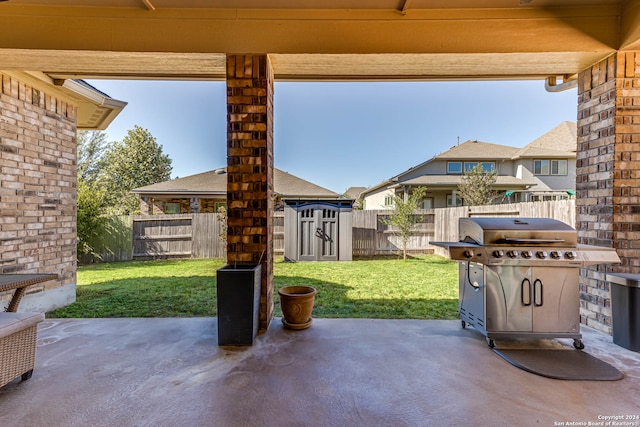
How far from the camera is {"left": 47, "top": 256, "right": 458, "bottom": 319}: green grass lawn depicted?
404cm

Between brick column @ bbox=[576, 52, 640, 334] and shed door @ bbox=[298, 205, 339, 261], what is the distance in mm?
5959

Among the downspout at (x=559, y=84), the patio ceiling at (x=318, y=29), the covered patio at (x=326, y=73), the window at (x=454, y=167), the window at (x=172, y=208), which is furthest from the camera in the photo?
the window at (x=454, y=167)

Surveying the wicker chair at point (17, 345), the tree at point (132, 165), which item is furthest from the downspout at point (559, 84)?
the tree at point (132, 165)

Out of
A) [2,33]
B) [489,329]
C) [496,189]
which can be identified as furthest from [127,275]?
[496,189]

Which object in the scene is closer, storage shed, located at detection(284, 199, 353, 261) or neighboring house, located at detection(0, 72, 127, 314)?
neighboring house, located at detection(0, 72, 127, 314)

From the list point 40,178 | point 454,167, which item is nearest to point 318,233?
point 40,178

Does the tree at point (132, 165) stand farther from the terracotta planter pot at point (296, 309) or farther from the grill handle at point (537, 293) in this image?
the grill handle at point (537, 293)

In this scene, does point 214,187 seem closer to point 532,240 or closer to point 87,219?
point 87,219

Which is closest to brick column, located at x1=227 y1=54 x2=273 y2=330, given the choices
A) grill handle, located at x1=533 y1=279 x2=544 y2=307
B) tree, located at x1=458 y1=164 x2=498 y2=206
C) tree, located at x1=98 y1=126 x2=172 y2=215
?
grill handle, located at x1=533 y1=279 x2=544 y2=307

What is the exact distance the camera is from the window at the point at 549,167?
15445 mm

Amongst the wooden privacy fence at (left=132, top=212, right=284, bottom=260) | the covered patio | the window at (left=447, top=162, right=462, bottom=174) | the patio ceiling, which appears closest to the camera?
the covered patio

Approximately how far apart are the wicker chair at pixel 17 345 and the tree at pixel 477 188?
14.4 meters

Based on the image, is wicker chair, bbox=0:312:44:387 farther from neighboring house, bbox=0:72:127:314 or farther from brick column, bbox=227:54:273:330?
neighboring house, bbox=0:72:127:314

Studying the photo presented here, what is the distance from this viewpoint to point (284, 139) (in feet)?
63.9
